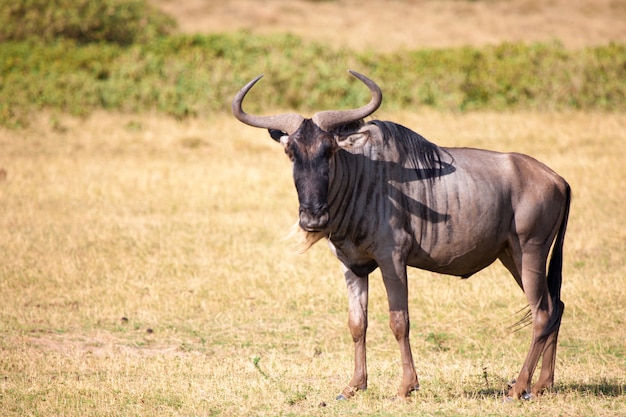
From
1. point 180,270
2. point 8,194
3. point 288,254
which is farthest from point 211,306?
point 8,194

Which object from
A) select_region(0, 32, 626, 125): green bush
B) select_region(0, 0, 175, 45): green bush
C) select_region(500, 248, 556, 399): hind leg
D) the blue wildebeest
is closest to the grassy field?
select_region(500, 248, 556, 399): hind leg

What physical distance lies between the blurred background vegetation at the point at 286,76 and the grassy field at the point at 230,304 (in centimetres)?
396

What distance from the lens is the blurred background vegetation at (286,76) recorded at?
77.0 ft

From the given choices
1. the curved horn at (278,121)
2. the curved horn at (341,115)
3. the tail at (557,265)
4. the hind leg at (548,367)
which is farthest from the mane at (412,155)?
the hind leg at (548,367)

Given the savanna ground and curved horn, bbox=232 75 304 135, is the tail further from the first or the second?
curved horn, bbox=232 75 304 135

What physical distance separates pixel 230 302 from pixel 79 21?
67.9 ft

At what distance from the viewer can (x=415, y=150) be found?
302 inches

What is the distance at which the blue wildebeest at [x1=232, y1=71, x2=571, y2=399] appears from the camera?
289 inches

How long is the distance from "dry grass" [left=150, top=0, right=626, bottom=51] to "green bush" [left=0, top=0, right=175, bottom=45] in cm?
510

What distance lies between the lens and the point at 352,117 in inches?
286

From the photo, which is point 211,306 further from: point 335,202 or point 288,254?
point 335,202

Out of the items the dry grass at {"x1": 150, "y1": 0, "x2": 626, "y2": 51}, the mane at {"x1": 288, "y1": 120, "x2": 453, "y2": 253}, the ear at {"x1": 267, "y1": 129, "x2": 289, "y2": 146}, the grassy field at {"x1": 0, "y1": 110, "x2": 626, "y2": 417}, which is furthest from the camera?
the dry grass at {"x1": 150, "y1": 0, "x2": 626, "y2": 51}

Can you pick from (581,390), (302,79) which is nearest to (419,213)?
(581,390)

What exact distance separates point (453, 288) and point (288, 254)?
2674 millimetres
